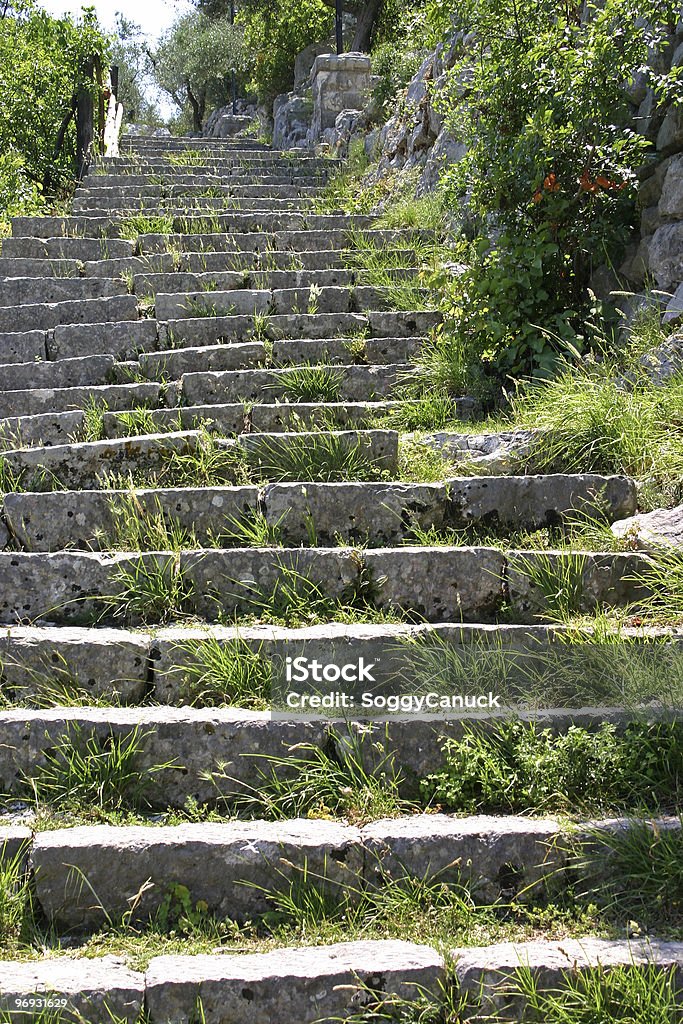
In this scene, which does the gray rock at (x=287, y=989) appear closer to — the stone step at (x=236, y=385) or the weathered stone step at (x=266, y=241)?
the stone step at (x=236, y=385)

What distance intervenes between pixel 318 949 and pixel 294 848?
317 mm

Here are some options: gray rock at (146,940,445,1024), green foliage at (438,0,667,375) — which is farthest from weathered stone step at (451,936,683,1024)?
green foliage at (438,0,667,375)

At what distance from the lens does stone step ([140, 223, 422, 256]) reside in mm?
8047

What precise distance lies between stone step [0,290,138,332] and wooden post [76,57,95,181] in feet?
18.1

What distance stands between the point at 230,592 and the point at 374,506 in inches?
30.7

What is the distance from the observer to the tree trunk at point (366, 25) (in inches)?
738

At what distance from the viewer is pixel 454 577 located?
3949mm

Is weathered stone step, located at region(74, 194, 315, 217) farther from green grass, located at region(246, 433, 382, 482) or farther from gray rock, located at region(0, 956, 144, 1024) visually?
gray rock, located at region(0, 956, 144, 1024)

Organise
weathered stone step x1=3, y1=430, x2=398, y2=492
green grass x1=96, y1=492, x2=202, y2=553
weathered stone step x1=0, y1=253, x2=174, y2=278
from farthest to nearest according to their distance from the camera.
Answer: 1. weathered stone step x1=0, y1=253, x2=174, y2=278
2. weathered stone step x1=3, y1=430, x2=398, y2=492
3. green grass x1=96, y1=492, x2=202, y2=553

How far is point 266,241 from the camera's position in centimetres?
814

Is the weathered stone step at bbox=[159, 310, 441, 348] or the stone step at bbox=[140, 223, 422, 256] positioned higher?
the stone step at bbox=[140, 223, 422, 256]

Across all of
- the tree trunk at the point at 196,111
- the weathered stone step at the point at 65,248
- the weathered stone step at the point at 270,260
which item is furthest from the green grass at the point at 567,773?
the tree trunk at the point at 196,111

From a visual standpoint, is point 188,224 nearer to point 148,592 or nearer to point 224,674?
point 148,592

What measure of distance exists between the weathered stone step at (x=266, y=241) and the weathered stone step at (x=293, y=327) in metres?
1.63
